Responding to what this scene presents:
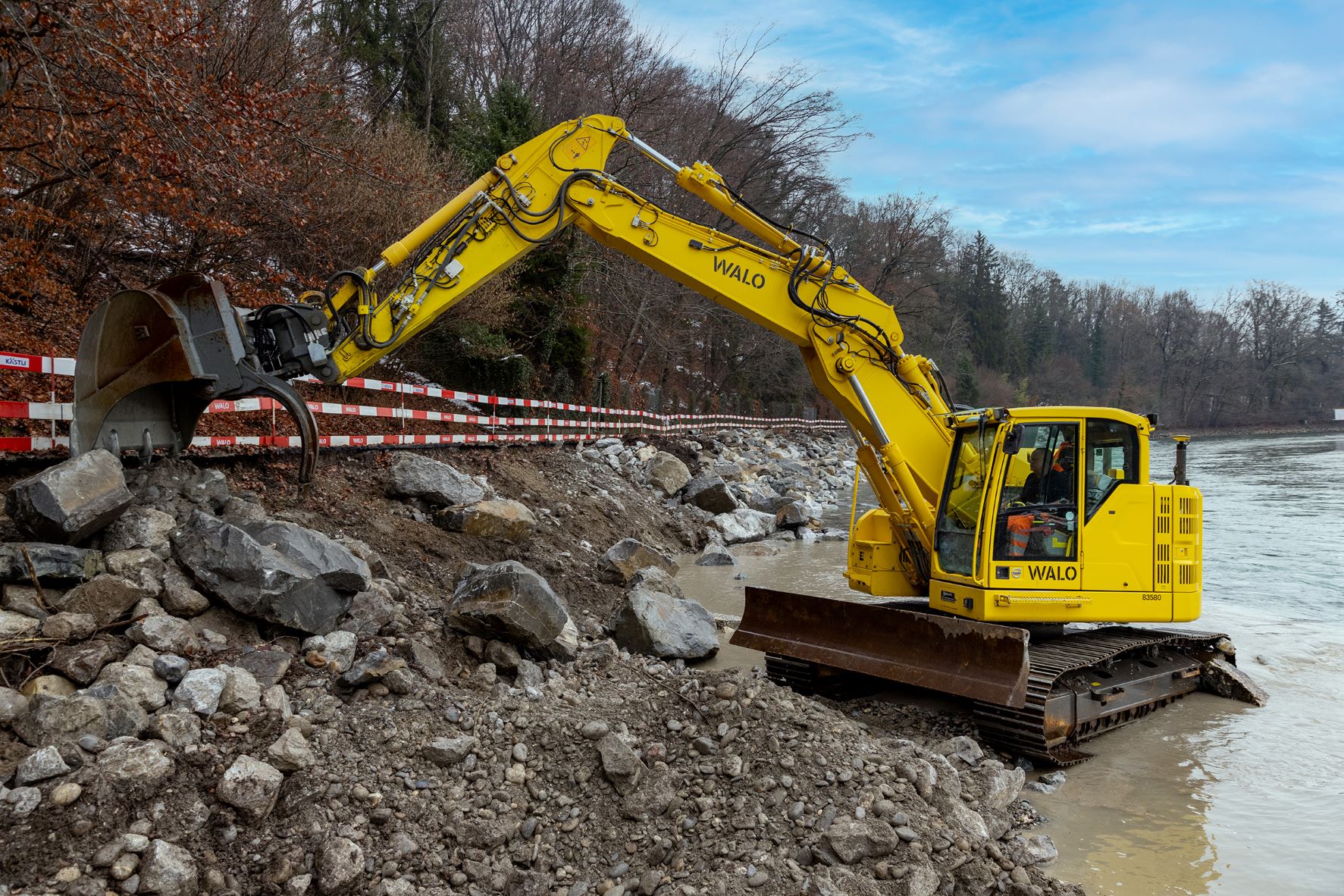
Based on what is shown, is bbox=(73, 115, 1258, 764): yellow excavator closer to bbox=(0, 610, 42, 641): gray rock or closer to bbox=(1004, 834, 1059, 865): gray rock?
bbox=(1004, 834, 1059, 865): gray rock

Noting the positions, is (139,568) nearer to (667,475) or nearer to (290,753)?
(290,753)

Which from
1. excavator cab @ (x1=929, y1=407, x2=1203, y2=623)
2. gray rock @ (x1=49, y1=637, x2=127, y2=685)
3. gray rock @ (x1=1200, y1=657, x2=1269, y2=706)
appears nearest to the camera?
gray rock @ (x1=49, y1=637, x2=127, y2=685)

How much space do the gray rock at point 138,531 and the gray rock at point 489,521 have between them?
134 inches

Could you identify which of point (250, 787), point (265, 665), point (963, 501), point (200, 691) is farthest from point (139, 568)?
point (963, 501)

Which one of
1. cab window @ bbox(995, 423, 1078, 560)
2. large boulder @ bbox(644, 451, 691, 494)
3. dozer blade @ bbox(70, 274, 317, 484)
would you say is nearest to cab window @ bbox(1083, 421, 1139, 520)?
cab window @ bbox(995, 423, 1078, 560)

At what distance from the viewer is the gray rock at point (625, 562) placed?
29.7 ft

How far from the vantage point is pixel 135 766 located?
152 inches

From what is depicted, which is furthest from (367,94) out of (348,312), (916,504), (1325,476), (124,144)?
(1325,476)

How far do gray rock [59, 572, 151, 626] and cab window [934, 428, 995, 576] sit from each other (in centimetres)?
537

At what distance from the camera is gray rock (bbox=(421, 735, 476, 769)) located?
4602 millimetres

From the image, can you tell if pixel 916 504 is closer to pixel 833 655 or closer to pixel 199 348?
pixel 833 655

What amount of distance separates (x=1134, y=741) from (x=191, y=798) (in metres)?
6.27

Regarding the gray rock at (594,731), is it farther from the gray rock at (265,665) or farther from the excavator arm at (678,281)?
the excavator arm at (678,281)

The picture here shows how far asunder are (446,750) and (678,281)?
3662 millimetres
